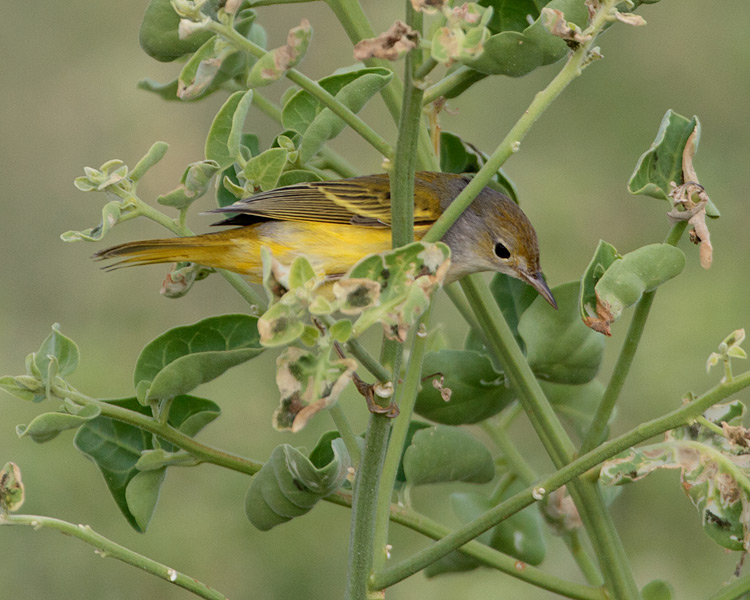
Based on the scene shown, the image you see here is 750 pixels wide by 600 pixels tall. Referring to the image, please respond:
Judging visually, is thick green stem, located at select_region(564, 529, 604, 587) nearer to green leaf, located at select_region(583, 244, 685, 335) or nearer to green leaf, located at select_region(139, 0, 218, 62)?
green leaf, located at select_region(583, 244, 685, 335)

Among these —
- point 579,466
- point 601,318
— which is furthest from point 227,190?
point 579,466

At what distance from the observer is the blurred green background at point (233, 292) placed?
4246 millimetres

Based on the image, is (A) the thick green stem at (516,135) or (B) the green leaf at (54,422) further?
(B) the green leaf at (54,422)

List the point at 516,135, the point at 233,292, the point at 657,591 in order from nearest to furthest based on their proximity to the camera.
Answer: the point at 516,135 → the point at 657,591 → the point at 233,292

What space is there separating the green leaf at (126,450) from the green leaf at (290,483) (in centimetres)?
18

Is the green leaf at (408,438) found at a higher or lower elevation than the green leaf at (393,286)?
higher

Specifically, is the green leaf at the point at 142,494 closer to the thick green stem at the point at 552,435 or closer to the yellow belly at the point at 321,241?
the thick green stem at the point at 552,435

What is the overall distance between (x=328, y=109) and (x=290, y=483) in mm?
552

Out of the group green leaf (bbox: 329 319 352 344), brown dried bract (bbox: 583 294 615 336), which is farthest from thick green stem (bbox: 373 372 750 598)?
green leaf (bbox: 329 319 352 344)

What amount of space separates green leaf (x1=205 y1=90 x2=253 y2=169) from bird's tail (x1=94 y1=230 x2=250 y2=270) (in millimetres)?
312

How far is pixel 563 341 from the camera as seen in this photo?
1711 mm

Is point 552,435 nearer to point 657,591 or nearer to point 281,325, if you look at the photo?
point 657,591

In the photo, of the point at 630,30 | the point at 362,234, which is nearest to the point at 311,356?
the point at 362,234

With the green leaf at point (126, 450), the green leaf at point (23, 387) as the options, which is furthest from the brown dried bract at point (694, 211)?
the green leaf at point (23, 387)
